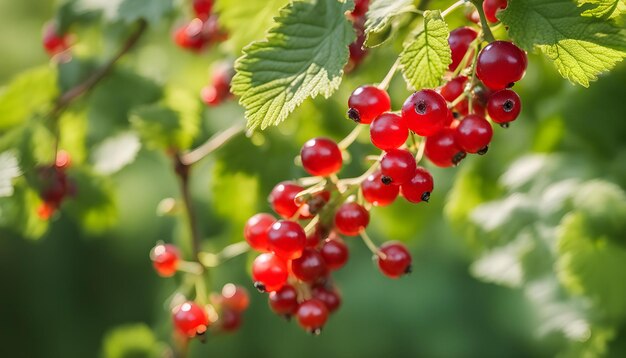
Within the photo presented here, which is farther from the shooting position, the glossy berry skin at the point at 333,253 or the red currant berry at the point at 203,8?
the red currant berry at the point at 203,8

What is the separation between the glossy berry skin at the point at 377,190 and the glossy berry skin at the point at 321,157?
0.05 m

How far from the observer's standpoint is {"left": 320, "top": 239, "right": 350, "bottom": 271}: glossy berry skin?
3.48 feet

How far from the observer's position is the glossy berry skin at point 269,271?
105 cm

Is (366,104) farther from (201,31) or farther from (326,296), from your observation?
(201,31)

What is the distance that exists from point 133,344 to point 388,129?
3.95 feet

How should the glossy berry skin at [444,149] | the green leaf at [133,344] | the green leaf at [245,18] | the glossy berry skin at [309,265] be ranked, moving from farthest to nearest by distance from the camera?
the green leaf at [133,344], the green leaf at [245,18], the glossy berry skin at [309,265], the glossy berry skin at [444,149]

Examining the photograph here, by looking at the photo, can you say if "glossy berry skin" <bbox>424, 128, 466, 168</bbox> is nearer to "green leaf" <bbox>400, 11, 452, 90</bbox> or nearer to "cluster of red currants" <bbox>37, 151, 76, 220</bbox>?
"green leaf" <bbox>400, 11, 452, 90</bbox>

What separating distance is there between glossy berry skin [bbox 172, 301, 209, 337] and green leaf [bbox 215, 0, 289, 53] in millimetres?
430

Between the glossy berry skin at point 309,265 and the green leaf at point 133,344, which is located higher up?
the glossy berry skin at point 309,265

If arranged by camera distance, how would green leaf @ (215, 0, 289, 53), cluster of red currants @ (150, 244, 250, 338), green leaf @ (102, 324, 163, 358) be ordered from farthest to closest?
green leaf @ (102, 324, 163, 358) < cluster of red currants @ (150, 244, 250, 338) < green leaf @ (215, 0, 289, 53)

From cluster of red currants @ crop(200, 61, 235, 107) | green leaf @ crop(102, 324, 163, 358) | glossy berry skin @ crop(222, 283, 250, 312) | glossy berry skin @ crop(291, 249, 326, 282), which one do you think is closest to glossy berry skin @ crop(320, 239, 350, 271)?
glossy berry skin @ crop(291, 249, 326, 282)

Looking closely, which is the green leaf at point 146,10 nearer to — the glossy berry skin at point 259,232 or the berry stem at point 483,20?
the glossy berry skin at point 259,232

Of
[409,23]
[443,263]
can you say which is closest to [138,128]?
[409,23]

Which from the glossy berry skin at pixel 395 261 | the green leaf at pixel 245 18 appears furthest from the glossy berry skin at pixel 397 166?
the green leaf at pixel 245 18
